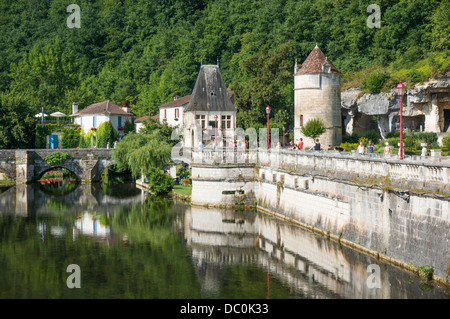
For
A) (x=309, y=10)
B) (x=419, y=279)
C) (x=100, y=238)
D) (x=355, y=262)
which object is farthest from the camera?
(x=309, y=10)

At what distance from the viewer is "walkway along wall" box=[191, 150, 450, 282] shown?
20.3 meters

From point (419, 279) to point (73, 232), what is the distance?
1856 centimetres

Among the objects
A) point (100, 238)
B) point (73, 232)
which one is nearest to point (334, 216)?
point (100, 238)

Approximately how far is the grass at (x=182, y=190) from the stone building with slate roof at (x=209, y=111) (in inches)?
250

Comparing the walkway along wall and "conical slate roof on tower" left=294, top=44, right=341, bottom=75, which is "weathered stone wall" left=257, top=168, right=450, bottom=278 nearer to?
the walkway along wall

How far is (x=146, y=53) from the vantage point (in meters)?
106

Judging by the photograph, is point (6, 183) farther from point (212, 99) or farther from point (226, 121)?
point (226, 121)

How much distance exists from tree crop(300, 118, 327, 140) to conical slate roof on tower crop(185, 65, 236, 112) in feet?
23.2

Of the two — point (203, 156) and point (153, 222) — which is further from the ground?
point (203, 156)

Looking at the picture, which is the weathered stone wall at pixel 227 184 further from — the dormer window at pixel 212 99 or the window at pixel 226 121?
the window at pixel 226 121

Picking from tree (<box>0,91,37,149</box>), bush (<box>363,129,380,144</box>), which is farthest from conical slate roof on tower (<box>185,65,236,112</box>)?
tree (<box>0,91,37,149</box>)

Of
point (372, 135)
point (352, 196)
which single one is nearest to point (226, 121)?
point (372, 135)

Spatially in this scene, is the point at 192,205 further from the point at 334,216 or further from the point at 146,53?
the point at 146,53
